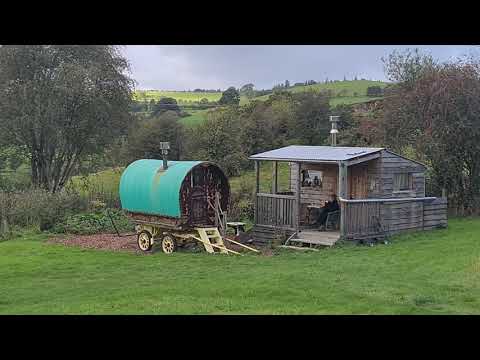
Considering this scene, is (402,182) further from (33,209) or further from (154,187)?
(33,209)

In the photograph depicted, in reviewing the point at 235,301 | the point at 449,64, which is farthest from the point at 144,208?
the point at 449,64

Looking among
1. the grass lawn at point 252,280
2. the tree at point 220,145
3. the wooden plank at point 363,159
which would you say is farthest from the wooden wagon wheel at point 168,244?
the tree at point 220,145

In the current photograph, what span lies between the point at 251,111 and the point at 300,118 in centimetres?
290

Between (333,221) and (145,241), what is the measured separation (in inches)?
221

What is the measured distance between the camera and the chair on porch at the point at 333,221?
1858cm

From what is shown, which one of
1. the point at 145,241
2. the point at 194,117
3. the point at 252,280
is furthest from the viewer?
the point at 194,117

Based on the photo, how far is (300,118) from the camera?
33.9 m

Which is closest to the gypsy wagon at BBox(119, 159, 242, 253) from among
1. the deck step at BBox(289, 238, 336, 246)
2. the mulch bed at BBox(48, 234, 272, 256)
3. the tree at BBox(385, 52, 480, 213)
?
the mulch bed at BBox(48, 234, 272, 256)

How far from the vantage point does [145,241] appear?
1769 centimetres

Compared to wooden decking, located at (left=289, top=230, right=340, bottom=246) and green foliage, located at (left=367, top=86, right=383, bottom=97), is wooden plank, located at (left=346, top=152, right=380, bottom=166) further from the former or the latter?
green foliage, located at (left=367, top=86, right=383, bottom=97)

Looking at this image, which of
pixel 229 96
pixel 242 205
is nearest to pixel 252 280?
pixel 242 205

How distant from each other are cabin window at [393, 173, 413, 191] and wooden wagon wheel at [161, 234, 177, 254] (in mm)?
6903

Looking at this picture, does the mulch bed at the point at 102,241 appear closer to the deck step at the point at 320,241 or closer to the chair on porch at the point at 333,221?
the deck step at the point at 320,241
